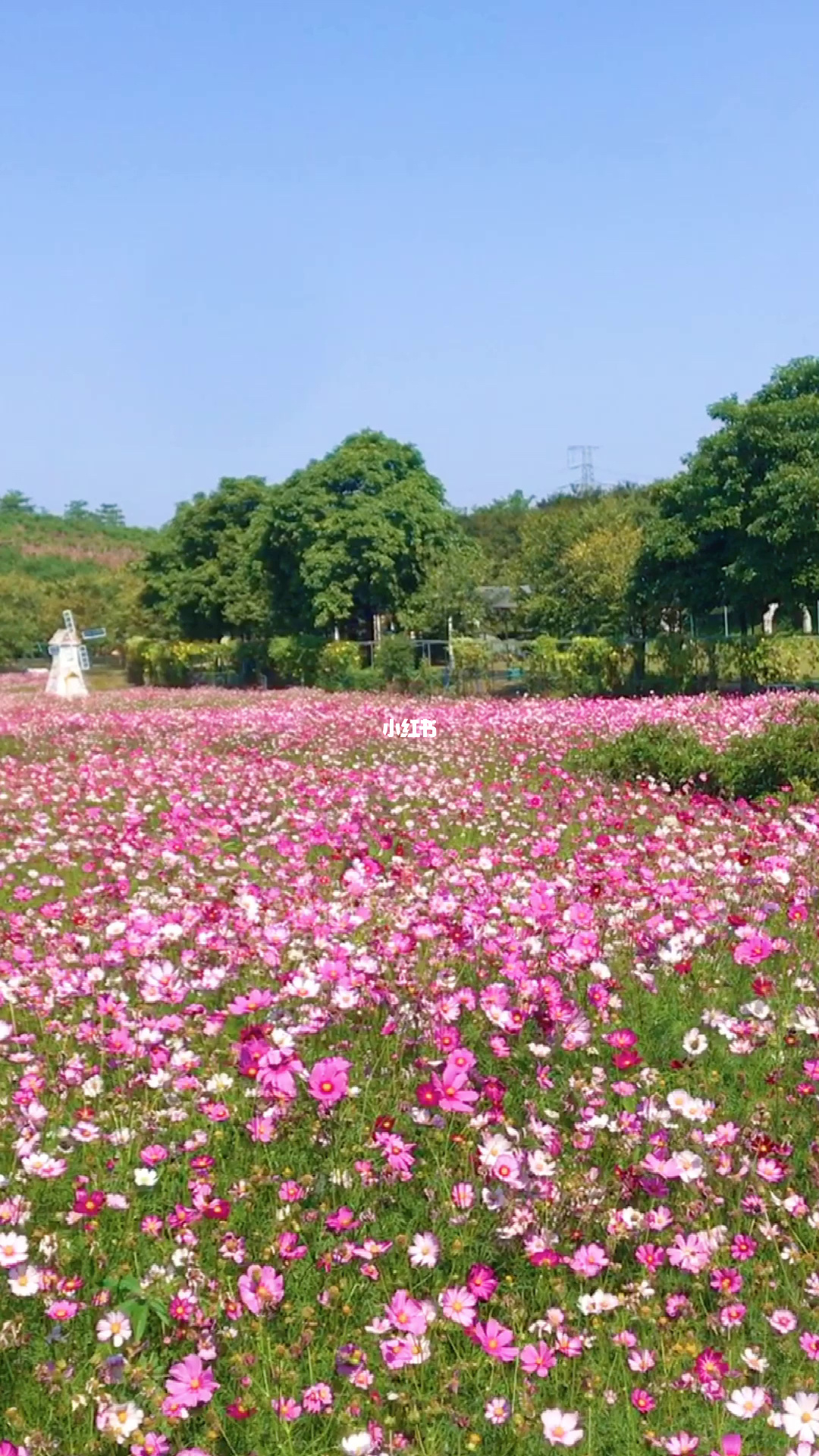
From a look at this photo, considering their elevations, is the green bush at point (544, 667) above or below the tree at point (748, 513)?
below

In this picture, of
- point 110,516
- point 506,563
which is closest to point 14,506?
point 110,516

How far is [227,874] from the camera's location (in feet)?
19.9

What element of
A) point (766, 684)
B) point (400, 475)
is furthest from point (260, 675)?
point (766, 684)

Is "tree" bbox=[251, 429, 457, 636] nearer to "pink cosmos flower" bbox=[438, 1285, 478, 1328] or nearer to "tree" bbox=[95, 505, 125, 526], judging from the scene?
"pink cosmos flower" bbox=[438, 1285, 478, 1328]

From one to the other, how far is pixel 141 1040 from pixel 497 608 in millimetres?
41625

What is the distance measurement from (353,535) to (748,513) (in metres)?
11.6

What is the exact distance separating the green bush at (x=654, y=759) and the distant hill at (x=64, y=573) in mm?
41263

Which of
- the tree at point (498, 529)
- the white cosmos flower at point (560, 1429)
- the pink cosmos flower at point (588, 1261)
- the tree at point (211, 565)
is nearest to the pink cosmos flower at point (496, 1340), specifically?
the white cosmos flower at point (560, 1429)

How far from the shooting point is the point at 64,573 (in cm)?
9056

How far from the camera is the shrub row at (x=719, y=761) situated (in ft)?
27.8

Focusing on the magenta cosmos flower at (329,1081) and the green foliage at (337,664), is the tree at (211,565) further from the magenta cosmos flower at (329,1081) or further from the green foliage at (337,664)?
the magenta cosmos flower at (329,1081)

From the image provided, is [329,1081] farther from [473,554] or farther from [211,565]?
[211,565]

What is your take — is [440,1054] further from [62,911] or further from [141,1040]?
[62,911]

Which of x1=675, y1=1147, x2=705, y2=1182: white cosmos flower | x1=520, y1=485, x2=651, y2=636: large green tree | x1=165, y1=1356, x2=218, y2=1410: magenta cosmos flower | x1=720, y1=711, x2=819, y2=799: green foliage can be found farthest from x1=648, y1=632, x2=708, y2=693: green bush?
x1=165, y1=1356, x2=218, y2=1410: magenta cosmos flower
